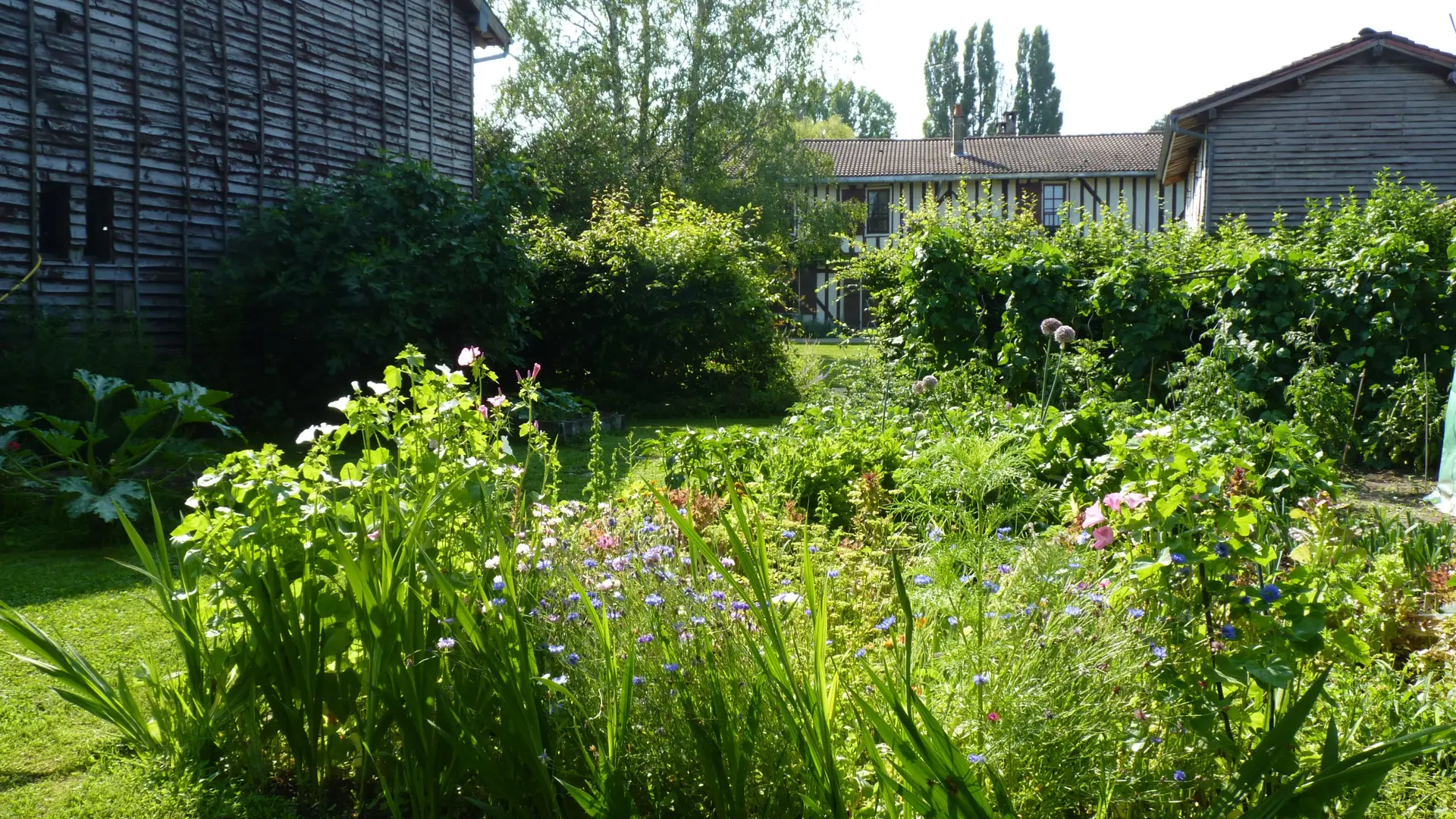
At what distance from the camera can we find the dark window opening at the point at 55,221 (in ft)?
30.3

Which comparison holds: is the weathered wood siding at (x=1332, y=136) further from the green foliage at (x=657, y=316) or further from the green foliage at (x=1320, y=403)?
the green foliage at (x=1320, y=403)

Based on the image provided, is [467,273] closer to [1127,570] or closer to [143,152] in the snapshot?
[143,152]

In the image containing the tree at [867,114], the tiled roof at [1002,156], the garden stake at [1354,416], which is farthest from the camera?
the tree at [867,114]

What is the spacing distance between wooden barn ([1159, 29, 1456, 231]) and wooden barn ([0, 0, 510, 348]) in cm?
1351

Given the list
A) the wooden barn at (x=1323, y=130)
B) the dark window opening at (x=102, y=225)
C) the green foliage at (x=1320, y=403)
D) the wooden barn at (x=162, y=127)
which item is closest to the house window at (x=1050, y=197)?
the wooden barn at (x=1323, y=130)

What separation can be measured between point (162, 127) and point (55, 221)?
1260 mm

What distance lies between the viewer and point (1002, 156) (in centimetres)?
3547

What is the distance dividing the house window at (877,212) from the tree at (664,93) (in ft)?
24.2

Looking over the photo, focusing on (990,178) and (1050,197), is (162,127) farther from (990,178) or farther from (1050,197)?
(1050,197)

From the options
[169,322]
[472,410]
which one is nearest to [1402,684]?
[472,410]

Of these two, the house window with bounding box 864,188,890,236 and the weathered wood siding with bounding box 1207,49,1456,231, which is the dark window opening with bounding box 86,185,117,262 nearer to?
the weathered wood siding with bounding box 1207,49,1456,231

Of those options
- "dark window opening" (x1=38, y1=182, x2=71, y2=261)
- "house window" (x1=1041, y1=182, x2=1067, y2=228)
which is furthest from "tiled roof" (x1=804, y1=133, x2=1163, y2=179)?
"dark window opening" (x1=38, y1=182, x2=71, y2=261)

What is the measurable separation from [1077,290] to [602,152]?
19.3 metres

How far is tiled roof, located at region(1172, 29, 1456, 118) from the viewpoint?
17516mm
